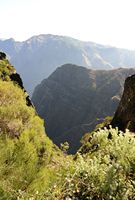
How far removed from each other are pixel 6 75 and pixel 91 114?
145611 millimetres

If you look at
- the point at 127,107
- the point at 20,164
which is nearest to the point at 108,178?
the point at 20,164

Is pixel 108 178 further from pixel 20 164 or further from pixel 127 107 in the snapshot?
pixel 127 107

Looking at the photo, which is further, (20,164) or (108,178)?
(20,164)

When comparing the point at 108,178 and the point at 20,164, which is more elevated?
the point at 108,178

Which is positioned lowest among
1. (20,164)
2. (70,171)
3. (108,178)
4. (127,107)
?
(127,107)

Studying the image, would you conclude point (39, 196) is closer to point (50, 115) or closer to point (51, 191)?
point (51, 191)

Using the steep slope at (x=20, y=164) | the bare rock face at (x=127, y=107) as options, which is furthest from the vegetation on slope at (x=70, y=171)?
the bare rock face at (x=127, y=107)

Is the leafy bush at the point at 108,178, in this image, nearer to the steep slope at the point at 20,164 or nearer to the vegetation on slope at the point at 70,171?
the vegetation on slope at the point at 70,171

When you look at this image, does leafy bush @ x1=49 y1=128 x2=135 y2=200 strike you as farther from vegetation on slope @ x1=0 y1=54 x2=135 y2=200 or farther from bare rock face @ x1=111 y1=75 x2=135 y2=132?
bare rock face @ x1=111 y1=75 x2=135 y2=132

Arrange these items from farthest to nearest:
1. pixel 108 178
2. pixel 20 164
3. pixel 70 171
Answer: pixel 20 164, pixel 70 171, pixel 108 178

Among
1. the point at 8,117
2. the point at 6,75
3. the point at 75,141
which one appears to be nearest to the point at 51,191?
the point at 8,117

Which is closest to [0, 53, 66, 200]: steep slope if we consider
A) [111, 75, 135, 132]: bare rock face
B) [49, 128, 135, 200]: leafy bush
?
[49, 128, 135, 200]: leafy bush

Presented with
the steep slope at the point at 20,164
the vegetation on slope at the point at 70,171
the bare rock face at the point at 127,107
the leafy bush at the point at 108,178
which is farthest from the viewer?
the bare rock face at the point at 127,107

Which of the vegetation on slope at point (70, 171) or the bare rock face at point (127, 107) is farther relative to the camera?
the bare rock face at point (127, 107)
